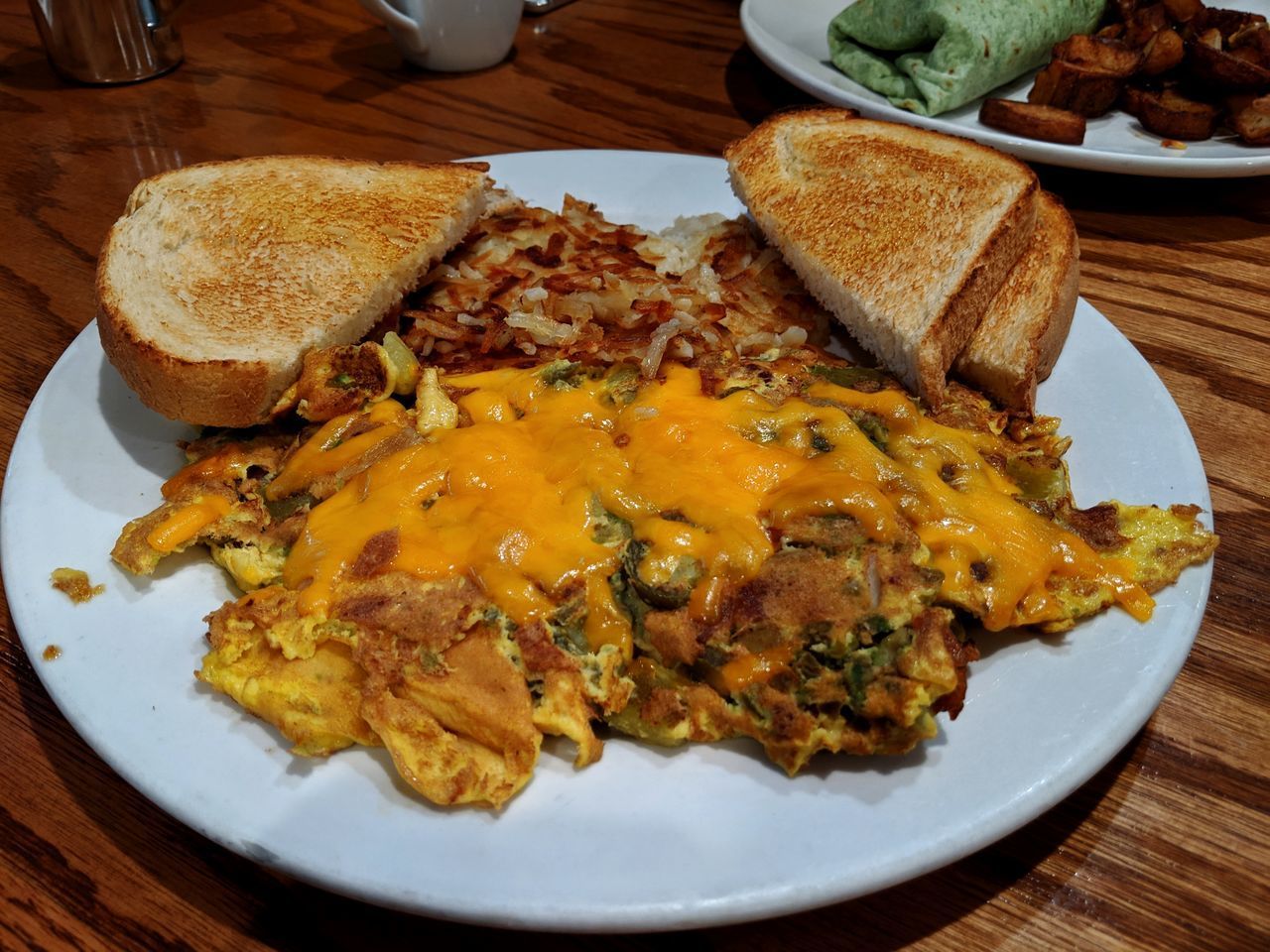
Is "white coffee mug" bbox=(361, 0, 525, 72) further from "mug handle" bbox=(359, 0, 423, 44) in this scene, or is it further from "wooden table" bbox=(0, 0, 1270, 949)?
"wooden table" bbox=(0, 0, 1270, 949)

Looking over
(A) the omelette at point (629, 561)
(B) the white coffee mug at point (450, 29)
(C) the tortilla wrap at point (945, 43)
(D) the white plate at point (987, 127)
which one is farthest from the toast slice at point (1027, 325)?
(B) the white coffee mug at point (450, 29)

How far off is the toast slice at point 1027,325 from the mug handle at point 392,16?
2.53m

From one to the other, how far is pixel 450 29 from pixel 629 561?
10.0 feet

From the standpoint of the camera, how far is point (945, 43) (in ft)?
10.5

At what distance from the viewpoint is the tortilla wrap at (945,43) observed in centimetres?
320

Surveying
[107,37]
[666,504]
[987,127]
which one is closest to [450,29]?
[107,37]

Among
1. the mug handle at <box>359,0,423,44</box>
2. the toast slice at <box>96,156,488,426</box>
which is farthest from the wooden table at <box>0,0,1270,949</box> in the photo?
the toast slice at <box>96,156,488,426</box>

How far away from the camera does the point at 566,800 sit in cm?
132

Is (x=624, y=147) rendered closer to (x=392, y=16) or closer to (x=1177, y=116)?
(x=392, y=16)

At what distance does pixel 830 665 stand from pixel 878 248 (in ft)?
4.43

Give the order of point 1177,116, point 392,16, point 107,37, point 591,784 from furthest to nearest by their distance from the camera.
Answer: point 107,37 → point 392,16 → point 1177,116 → point 591,784

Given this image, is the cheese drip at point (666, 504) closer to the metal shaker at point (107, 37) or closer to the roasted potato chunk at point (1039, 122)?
the roasted potato chunk at point (1039, 122)

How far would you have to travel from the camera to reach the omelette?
53.8 inches

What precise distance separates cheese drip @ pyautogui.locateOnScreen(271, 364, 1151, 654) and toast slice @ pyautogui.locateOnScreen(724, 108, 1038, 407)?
1.70 ft
